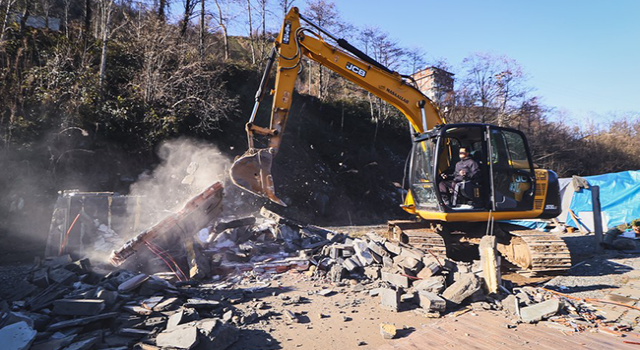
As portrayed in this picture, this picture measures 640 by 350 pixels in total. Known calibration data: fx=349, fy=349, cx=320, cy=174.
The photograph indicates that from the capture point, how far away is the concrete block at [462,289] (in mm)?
4531

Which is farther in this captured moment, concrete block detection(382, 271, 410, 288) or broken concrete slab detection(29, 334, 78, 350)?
concrete block detection(382, 271, 410, 288)

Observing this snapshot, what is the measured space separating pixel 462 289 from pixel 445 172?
2.73m

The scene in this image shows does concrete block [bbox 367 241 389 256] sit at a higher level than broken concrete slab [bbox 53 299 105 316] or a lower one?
higher

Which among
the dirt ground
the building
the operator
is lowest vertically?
the dirt ground

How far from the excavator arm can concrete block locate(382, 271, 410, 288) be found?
80.6 inches

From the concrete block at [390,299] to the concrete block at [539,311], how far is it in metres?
1.45

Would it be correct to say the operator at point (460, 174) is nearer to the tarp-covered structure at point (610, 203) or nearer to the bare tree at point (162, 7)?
the tarp-covered structure at point (610, 203)

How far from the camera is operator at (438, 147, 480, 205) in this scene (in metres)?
6.11

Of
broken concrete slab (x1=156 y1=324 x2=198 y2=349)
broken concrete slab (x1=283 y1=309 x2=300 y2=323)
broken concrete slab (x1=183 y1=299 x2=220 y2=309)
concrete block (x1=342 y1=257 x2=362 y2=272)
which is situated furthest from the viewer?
concrete block (x1=342 y1=257 x2=362 y2=272)

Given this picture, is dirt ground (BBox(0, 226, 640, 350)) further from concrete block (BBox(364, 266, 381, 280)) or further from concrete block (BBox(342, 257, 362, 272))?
concrete block (BBox(342, 257, 362, 272))

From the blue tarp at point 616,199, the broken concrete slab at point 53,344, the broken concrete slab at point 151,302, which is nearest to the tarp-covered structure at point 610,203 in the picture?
the blue tarp at point 616,199

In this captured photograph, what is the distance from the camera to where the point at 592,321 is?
411 centimetres

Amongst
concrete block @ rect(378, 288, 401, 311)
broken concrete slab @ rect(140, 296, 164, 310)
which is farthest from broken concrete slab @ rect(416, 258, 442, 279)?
broken concrete slab @ rect(140, 296, 164, 310)

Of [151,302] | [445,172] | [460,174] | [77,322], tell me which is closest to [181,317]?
[151,302]
